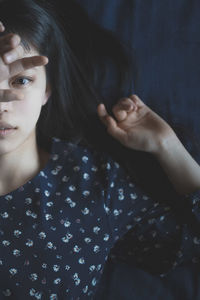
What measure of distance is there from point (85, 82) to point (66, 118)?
121mm

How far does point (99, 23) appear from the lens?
4.22ft

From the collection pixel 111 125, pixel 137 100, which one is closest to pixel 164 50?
pixel 137 100

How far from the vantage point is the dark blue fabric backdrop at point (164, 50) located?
4.23 feet

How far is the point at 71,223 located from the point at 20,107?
0.33m

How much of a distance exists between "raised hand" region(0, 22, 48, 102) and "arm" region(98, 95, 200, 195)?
14.7 inches

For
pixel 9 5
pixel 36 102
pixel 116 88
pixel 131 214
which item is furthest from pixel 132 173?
pixel 9 5

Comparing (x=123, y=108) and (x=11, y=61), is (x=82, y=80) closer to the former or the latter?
(x=123, y=108)

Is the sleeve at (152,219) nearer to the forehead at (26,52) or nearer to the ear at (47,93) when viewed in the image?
the ear at (47,93)

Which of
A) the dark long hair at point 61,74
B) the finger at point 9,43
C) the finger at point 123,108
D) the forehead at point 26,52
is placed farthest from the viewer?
the finger at point 123,108

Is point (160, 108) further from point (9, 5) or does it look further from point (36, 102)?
point (9, 5)

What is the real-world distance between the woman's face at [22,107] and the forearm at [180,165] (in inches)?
14.3

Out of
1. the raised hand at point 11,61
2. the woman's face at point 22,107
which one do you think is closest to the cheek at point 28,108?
the woman's face at point 22,107

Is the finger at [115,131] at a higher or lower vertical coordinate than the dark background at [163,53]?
lower

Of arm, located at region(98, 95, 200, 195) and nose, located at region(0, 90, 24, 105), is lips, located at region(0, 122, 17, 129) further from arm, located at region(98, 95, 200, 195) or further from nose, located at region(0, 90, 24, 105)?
arm, located at region(98, 95, 200, 195)
